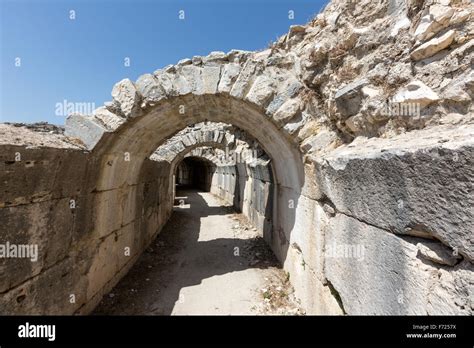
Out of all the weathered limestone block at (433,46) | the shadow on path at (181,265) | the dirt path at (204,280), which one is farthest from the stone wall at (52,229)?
the weathered limestone block at (433,46)

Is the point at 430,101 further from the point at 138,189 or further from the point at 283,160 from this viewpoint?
the point at 138,189

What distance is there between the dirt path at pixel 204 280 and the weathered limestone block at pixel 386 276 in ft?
6.34

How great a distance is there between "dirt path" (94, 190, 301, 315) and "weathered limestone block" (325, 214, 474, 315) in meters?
1.93

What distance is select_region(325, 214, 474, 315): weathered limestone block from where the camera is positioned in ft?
4.97

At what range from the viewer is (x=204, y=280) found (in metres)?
5.43

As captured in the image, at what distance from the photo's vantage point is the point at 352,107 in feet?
Answer: 9.82

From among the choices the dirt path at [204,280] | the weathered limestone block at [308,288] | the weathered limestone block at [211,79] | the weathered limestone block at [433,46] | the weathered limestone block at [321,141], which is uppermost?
the weathered limestone block at [211,79]

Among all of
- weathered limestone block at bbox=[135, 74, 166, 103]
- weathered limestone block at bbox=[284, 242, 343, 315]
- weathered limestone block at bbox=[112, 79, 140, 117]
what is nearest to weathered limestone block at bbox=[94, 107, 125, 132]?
weathered limestone block at bbox=[112, 79, 140, 117]

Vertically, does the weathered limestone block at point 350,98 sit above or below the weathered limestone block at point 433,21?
below

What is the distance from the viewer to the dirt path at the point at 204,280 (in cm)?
438

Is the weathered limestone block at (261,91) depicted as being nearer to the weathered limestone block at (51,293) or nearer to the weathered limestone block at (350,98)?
the weathered limestone block at (350,98)

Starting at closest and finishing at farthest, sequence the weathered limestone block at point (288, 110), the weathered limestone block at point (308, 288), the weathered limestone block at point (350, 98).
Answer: the weathered limestone block at point (350, 98), the weathered limestone block at point (308, 288), the weathered limestone block at point (288, 110)

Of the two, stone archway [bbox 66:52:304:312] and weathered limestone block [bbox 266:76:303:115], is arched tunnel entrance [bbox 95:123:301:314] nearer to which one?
stone archway [bbox 66:52:304:312]
